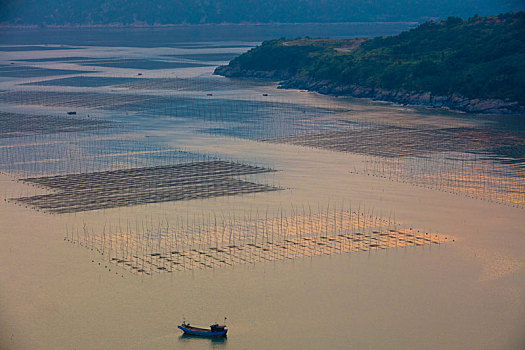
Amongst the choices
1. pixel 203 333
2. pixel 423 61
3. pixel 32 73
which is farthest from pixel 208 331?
pixel 32 73

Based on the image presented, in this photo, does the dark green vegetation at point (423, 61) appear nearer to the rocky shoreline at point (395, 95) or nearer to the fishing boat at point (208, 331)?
the rocky shoreline at point (395, 95)

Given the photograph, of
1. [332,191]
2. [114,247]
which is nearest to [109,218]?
[114,247]

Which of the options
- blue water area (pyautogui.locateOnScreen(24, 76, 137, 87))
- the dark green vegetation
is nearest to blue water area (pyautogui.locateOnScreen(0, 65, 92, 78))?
blue water area (pyautogui.locateOnScreen(24, 76, 137, 87))

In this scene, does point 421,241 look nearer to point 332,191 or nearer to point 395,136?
point 332,191

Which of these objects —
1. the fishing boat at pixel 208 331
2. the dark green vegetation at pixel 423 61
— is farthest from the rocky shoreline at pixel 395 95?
the fishing boat at pixel 208 331

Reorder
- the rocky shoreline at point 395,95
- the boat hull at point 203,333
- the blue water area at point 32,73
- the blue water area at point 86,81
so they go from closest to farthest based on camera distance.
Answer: the boat hull at point 203,333 → the rocky shoreline at point 395,95 → the blue water area at point 86,81 → the blue water area at point 32,73

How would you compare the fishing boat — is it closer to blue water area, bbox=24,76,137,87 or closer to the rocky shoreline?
the rocky shoreline
